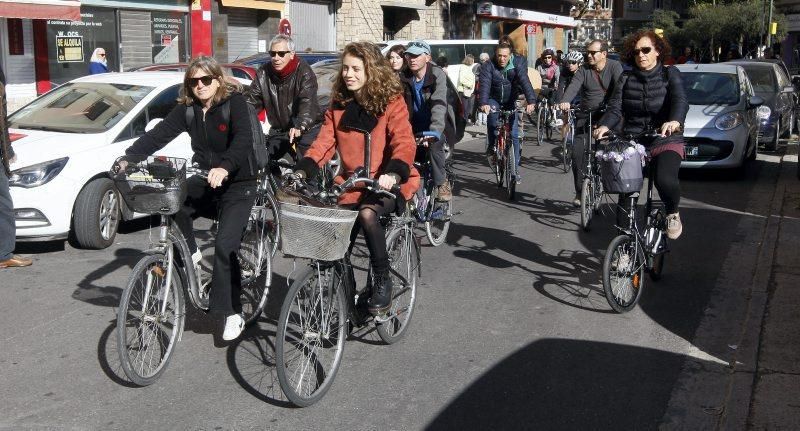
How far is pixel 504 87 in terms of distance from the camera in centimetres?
1210

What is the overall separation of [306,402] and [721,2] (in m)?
76.1

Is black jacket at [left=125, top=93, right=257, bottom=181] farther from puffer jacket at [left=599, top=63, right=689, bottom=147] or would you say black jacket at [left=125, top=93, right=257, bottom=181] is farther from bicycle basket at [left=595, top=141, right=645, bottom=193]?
puffer jacket at [left=599, top=63, right=689, bottom=147]

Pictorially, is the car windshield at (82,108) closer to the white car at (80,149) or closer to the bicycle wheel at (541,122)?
the white car at (80,149)

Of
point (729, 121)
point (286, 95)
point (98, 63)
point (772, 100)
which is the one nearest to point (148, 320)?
point (286, 95)

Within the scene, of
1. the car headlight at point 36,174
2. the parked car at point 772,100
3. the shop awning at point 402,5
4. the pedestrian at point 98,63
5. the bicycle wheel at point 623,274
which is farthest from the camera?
the shop awning at point 402,5

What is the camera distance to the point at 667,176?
7133 millimetres

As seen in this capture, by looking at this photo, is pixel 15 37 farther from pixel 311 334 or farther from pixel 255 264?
pixel 311 334

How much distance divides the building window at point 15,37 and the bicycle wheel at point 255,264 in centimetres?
1415

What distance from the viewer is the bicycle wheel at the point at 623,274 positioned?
6828 millimetres

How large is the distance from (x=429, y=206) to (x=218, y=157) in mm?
3538

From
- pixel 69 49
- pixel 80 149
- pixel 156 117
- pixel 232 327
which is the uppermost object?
pixel 69 49

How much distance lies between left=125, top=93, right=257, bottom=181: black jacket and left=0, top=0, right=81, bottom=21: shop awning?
12.1 meters

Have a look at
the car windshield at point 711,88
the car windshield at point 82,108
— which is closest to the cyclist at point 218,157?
the car windshield at point 82,108

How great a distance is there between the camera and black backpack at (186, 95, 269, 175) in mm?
5840
